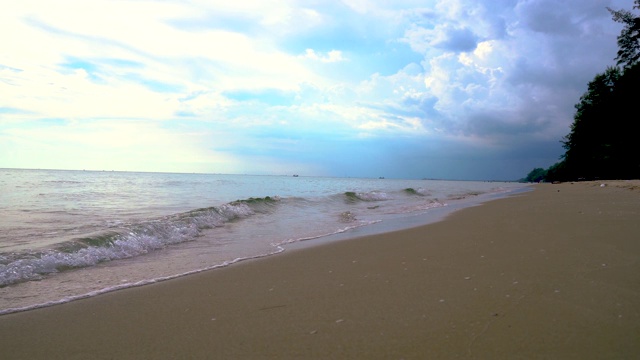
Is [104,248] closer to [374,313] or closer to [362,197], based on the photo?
[374,313]

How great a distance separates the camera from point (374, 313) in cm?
304

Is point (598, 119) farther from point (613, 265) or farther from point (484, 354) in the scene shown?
point (484, 354)

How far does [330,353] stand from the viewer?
2.38m

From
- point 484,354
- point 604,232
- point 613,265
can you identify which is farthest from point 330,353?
point 604,232

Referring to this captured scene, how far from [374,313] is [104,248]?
5726 mm

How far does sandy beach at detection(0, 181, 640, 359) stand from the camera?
7.97 feet

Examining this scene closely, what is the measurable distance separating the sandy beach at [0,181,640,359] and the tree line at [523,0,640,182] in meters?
27.0

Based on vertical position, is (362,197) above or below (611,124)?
below

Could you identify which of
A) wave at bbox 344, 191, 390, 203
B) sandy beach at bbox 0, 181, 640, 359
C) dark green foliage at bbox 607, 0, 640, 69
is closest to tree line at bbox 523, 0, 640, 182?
dark green foliage at bbox 607, 0, 640, 69

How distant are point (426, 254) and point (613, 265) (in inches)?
86.5

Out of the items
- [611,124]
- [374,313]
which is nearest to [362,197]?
[374,313]

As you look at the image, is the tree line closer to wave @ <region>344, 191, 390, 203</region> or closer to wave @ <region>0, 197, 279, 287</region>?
wave @ <region>344, 191, 390, 203</region>

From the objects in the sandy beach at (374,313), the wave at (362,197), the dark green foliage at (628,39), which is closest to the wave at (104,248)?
the sandy beach at (374,313)

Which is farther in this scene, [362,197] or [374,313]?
[362,197]
